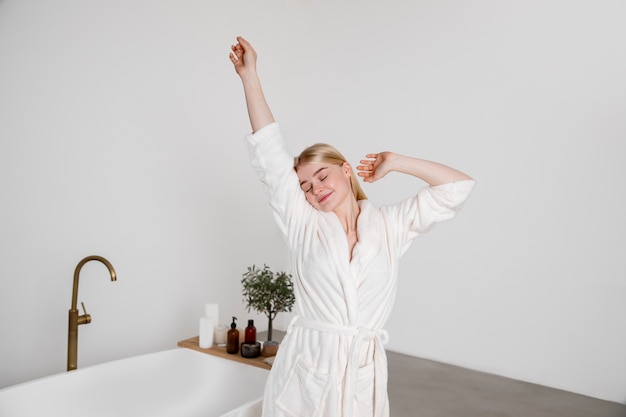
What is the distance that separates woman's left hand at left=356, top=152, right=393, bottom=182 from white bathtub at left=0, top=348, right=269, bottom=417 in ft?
3.29

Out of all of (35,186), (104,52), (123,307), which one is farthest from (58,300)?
(104,52)

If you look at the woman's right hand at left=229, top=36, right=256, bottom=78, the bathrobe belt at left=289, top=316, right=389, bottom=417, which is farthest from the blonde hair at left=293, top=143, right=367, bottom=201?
the bathrobe belt at left=289, top=316, right=389, bottom=417

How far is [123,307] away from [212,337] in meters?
0.48

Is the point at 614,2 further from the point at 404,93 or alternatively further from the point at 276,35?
the point at 276,35

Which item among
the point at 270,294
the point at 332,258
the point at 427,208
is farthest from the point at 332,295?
the point at 270,294

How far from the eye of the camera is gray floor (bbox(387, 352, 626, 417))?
2.19 m

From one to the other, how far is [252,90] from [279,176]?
233mm

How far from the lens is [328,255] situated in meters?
1.35

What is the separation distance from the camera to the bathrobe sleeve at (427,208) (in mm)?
1430

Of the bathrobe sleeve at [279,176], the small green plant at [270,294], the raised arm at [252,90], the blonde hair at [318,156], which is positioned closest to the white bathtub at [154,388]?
the small green plant at [270,294]

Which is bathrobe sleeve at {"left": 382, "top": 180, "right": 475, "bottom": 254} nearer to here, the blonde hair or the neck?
the neck

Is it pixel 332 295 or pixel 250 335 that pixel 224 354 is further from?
pixel 332 295

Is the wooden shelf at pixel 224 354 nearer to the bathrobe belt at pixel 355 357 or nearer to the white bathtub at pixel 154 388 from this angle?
the white bathtub at pixel 154 388

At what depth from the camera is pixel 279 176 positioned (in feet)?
4.52
